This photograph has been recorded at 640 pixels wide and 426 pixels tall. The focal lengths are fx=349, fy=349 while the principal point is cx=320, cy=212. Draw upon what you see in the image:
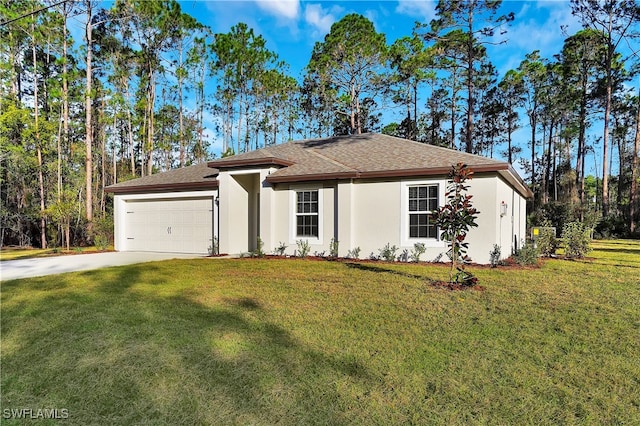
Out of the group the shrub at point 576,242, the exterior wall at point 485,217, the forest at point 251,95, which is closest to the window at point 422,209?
the exterior wall at point 485,217

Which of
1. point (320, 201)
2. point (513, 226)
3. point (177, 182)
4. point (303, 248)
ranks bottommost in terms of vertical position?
point (303, 248)

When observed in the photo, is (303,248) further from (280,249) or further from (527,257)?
(527,257)

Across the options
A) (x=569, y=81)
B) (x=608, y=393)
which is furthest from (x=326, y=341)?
(x=569, y=81)

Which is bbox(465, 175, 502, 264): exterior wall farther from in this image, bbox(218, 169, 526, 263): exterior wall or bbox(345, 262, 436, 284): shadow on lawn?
bbox(345, 262, 436, 284): shadow on lawn

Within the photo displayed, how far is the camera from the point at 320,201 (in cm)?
1130

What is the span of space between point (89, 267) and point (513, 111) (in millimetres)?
38663

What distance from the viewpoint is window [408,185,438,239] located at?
10172 millimetres

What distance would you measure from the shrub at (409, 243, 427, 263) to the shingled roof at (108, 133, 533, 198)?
81.1 inches

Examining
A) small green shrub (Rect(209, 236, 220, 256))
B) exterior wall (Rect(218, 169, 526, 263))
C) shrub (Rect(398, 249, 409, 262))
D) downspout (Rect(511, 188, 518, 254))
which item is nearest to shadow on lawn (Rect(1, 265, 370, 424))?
exterior wall (Rect(218, 169, 526, 263))

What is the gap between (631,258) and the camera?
1218 centimetres

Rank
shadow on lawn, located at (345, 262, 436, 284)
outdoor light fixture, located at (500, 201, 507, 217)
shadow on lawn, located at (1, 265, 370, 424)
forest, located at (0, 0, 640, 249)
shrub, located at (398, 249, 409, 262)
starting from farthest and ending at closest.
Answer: forest, located at (0, 0, 640, 249), shrub, located at (398, 249, 409, 262), outdoor light fixture, located at (500, 201, 507, 217), shadow on lawn, located at (345, 262, 436, 284), shadow on lawn, located at (1, 265, 370, 424)

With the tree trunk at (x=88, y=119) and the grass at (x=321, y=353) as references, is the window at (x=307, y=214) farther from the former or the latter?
the tree trunk at (x=88, y=119)

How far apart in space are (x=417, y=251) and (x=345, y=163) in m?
3.87

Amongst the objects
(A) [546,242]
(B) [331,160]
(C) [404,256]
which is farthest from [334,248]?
(A) [546,242]
